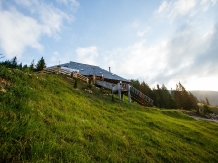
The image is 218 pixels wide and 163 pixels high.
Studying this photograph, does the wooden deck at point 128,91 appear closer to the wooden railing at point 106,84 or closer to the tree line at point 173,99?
the wooden railing at point 106,84

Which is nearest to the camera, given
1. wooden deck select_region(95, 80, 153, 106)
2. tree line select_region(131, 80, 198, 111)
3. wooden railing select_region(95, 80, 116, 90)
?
wooden deck select_region(95, 80, 153, 106)

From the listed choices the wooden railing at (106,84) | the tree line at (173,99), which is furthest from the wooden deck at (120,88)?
the tree line at (173,99)

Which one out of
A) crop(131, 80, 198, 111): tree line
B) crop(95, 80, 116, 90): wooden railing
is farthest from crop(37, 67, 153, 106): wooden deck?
crop(131, 80, 198, 111): tree line

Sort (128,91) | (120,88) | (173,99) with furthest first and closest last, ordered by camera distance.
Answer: (173,99) < (120,88) < (128,91)

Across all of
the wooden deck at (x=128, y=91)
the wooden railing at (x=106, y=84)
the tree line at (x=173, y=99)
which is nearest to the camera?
the wooden deck at (x=128, y=91)

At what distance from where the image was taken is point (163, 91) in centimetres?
6800

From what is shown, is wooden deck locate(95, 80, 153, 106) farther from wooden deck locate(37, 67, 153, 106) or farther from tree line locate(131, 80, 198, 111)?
tree line locate(131, 80, 198, 111)

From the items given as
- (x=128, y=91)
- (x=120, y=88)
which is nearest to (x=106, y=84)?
(x=120, y=88)

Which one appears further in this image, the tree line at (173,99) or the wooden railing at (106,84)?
→ the tree line at (173,99)

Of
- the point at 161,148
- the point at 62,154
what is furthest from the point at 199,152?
the point at 62,154

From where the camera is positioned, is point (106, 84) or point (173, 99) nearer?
point (106, 84)

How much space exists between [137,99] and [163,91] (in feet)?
162

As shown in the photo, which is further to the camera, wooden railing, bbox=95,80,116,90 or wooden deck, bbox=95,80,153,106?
wooden railing, bbox=95,80,116,90

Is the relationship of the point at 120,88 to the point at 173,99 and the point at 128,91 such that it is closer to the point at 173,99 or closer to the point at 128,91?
the point at 128,91
